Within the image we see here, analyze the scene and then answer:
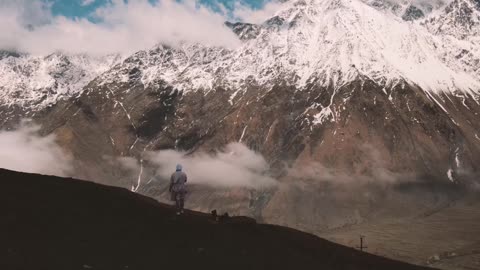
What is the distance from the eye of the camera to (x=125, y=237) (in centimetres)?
4231

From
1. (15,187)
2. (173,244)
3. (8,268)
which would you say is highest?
(15,187)

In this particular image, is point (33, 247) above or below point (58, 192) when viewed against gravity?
below

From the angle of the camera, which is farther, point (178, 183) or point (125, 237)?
point (178, 183)

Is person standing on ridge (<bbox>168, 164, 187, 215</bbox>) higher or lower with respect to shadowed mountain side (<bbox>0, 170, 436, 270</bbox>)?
higher

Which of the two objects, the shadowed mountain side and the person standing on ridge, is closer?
the shadowed mountain side

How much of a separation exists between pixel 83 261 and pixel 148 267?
345 centimetres

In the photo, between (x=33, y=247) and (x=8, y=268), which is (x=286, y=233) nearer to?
(x=33, y=247)

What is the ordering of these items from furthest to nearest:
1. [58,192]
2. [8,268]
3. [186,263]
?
[58,192], [186,263], [8,268]

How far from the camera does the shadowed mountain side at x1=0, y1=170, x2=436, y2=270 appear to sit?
122ft

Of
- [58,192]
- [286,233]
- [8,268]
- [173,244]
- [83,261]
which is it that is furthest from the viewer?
[286,233]

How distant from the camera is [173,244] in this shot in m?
43.0

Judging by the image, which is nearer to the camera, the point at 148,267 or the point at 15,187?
the point at 148,267

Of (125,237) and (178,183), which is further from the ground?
(178,183)

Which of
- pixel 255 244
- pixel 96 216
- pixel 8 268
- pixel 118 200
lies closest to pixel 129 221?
pixel 96 216
